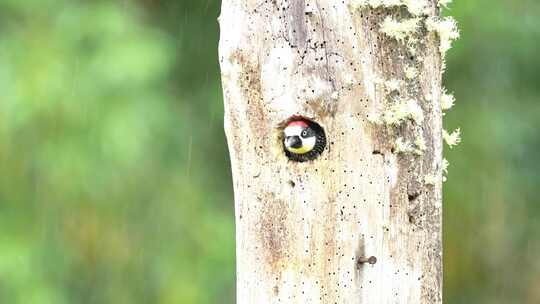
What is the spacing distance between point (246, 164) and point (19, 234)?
472 centimetres

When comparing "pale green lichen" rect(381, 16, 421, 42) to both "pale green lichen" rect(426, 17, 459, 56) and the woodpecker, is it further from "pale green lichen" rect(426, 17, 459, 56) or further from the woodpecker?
the woodpecker

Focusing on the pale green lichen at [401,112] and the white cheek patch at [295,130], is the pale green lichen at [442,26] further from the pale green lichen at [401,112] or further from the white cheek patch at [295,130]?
the white cheek patch at [295,130]

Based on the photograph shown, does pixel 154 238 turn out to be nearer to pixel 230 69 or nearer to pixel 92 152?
pixel 92 152

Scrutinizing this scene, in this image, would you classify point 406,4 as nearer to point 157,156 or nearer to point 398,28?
point 398,28

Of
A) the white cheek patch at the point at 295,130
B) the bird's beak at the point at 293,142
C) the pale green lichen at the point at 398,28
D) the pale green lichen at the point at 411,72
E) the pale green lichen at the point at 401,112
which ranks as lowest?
the bird's beak at the point at 293,142

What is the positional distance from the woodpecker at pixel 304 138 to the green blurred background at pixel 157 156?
3934 millimetres

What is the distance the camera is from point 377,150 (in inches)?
99.2

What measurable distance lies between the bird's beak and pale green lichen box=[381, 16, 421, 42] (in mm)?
326

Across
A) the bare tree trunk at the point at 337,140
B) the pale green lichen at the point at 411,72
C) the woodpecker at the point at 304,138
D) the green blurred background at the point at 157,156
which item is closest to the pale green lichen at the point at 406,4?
the bare tree trunk at the point at 337,140

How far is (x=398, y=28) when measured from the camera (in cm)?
248

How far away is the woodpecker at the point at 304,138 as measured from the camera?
2.48m

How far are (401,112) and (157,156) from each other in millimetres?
4556

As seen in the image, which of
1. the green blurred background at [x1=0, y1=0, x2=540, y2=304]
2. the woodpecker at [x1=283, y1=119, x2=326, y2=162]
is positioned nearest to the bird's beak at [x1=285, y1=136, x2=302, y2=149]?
the woodpecker at [x1=283, y1=119, x2=326, y2=162]

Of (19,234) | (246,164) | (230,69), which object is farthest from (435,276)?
(19,234)
